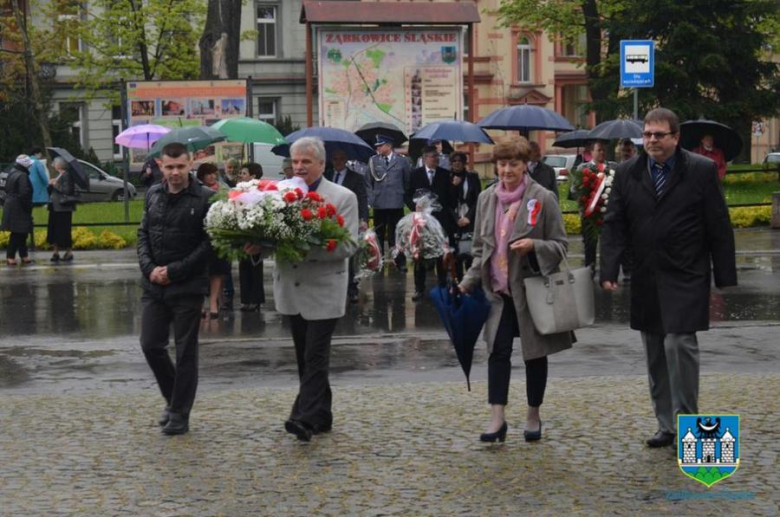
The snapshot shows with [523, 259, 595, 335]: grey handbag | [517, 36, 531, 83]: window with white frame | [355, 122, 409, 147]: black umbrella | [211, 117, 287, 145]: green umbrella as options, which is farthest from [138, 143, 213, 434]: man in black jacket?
[517, 36, 531, 83]: window with white frame

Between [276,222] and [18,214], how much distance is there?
540 inches

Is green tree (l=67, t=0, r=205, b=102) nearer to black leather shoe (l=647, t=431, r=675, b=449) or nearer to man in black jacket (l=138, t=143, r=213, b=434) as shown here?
man in black jacket (l=138, t=143, r=213, b=434)

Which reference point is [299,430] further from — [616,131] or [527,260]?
[616,131]

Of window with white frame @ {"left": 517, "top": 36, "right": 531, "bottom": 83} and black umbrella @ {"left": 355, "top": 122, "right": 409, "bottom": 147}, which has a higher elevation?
window with white frame @ {"left": 517, "top": 36, "right": 531, "bottom": 83}

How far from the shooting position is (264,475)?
750 cm

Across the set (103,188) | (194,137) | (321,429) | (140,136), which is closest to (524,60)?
(103,188)

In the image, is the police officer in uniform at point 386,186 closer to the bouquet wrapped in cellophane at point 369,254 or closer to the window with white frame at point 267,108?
the bouquet wrapped in cellophane at point 369,254

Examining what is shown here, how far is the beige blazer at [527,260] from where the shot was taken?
321 inches

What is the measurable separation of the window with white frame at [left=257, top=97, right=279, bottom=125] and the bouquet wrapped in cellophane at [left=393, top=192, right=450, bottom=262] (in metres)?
45.0

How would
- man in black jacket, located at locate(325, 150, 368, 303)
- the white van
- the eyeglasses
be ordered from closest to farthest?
the eyeglasses < man in black jacket, located at locate(325, 150, 368, 303) < the white van

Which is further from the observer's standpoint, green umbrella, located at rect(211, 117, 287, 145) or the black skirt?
green umbrella, located at rect(211, 117, 287, 145)

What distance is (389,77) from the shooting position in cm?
2508

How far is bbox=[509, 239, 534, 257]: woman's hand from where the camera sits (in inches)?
316

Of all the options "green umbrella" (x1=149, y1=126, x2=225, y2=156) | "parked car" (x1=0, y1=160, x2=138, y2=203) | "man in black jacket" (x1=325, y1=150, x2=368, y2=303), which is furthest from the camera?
"parked car" (x1=0, y1=160, x2=138, y2=203)
